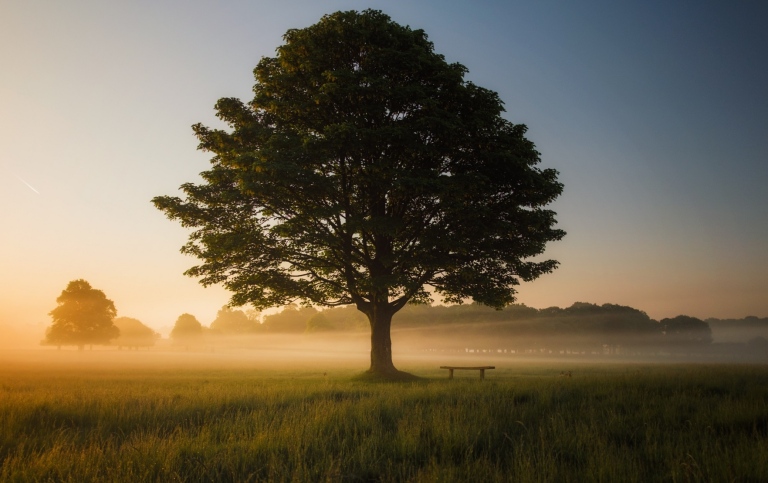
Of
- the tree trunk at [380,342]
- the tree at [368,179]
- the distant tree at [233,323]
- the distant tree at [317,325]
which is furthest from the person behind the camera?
the distant tree at [233,323]

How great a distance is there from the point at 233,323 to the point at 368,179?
182452 mm

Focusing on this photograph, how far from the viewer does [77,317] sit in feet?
253

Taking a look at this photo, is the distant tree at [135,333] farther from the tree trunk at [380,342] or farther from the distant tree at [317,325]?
the tree trunk at [380,342]

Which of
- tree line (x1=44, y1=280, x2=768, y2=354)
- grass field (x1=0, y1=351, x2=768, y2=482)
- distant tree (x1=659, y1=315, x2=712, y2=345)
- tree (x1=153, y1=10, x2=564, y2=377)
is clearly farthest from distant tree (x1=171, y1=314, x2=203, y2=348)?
distant tree (x1=659, y1=315, x2=712, y2=345)

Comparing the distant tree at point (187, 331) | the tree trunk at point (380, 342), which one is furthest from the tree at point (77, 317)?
the tree trunk at point (380, 342)

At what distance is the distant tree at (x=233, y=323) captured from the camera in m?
179

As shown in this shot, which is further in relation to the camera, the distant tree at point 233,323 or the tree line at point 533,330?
the distant tree at point 233,323

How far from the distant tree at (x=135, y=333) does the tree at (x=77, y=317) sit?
61.8 m

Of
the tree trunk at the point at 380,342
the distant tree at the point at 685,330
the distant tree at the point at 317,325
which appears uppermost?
the tree trunk at the point at 380,342

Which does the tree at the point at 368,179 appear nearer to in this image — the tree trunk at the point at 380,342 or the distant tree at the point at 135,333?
the tree trunk at the point at 380,342

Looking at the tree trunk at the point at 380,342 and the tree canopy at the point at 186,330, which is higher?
the tree trunk at the point at 380,342

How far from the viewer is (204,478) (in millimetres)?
5602

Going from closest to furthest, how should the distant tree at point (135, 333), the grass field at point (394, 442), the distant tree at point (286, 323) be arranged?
the grass field at point (394, 442)
the distant tree at point (135, 333)
the distant tree at point (286, 323)

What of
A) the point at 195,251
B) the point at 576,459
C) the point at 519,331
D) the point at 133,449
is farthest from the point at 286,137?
the point at 519,331
